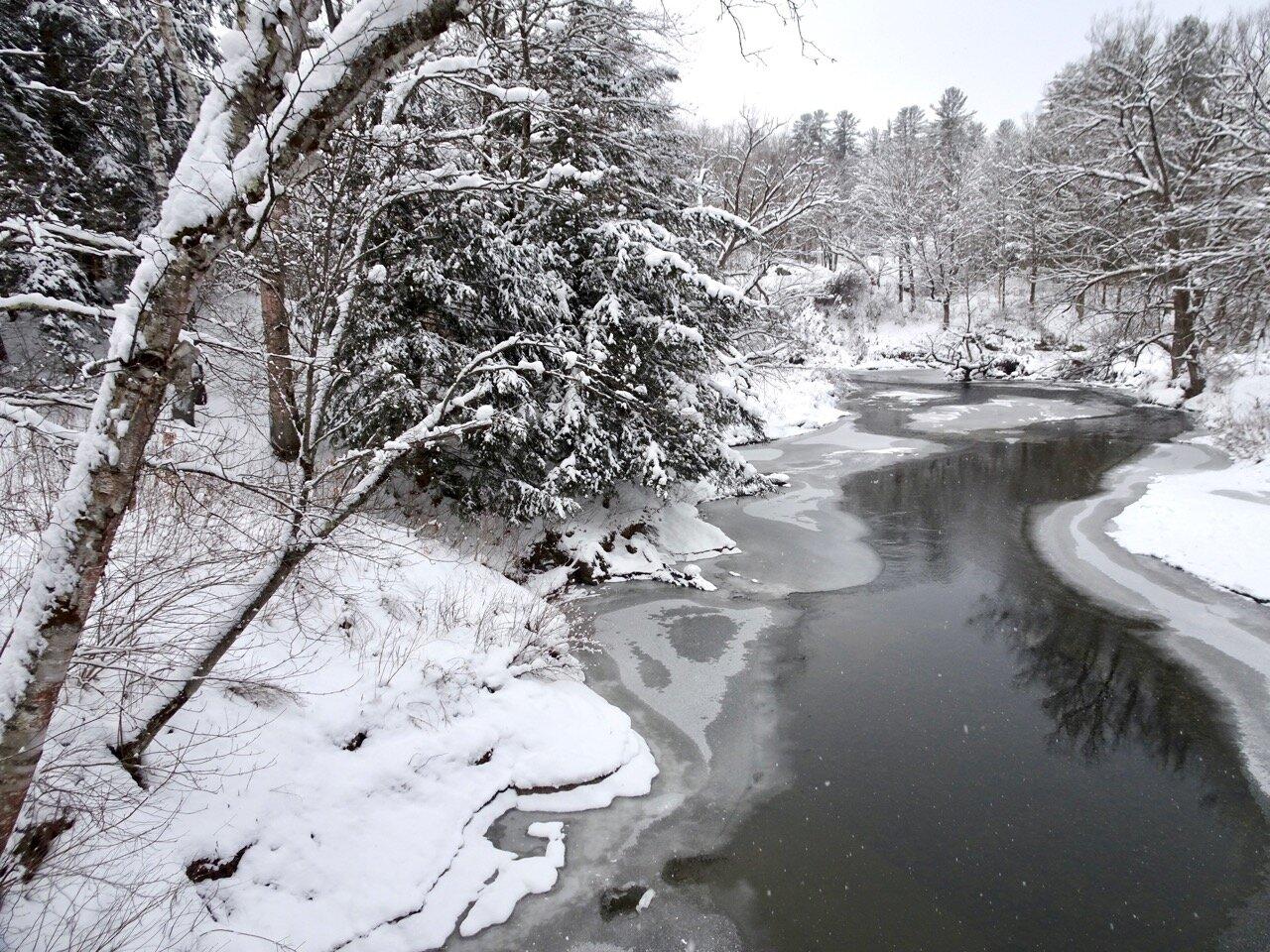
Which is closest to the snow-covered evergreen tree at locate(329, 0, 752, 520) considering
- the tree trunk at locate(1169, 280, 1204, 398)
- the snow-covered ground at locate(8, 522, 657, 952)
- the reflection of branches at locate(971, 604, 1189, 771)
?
the snow-covered ground at locate(8, 522, 657, 952)

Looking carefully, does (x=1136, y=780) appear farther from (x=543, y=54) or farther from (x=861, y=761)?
(x=543, y=54)

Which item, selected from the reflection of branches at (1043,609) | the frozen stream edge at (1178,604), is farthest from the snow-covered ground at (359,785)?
the frozen stream edge at (1178,604)

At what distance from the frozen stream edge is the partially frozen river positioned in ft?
0.41

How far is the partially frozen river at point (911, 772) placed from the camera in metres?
4.30

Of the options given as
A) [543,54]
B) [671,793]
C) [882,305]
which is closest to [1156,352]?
[882,305]

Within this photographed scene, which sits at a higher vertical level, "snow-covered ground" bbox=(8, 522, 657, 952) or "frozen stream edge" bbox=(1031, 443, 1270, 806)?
"snow-covered ground" bbox=(8, 522, 657, 952)

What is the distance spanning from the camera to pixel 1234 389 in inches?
733

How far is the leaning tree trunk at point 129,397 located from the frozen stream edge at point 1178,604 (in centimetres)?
839

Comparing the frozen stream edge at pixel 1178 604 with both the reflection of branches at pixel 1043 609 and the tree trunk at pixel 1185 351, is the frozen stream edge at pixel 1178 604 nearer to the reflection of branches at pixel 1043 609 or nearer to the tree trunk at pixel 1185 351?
the reflection of branches at pixel 1043 609

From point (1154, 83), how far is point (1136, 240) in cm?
458

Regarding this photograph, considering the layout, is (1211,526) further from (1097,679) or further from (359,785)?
(359,785)

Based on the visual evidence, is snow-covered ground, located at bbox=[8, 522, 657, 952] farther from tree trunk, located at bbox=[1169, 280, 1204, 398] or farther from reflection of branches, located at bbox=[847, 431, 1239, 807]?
tree trunk, located at bbox=[1169, 280, 1204, 398]

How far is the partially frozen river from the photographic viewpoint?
→ 430 cm

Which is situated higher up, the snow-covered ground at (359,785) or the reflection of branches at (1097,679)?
the snow-covered ground at (359,785)
